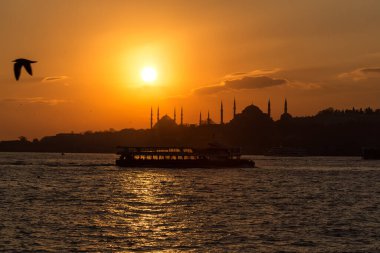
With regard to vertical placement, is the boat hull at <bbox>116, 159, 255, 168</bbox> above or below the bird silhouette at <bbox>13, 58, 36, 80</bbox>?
below

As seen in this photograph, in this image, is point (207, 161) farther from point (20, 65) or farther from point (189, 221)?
point (20, 65)

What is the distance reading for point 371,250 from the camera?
119 ft

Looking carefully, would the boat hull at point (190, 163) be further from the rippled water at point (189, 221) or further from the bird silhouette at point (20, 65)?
the bird silhouette at point (20, 65)

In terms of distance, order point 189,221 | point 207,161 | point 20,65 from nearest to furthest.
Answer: point 20,65 < point 189,221 < point 207,161

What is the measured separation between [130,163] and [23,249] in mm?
119214

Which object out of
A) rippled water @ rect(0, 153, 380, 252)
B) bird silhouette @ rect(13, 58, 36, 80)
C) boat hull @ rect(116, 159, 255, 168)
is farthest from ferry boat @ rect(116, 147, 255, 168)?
bird silhouette @ rect(13, 58, 36, 80)

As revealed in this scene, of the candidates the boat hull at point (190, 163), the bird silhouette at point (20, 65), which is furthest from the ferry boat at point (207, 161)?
the bird silhouette at point (20, 65)

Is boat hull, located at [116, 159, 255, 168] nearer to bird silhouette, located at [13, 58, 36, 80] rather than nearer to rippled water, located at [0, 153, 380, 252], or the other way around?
rippled water, located at [0, 153, 380, 252]

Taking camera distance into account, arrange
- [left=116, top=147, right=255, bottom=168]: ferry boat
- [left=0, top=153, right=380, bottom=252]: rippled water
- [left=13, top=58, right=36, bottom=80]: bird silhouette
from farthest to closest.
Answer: [left=116, top=147, right=255, bottom=168]: ferry boat
[left=0, top=153, right=380, bottom=252]: rippled water
[left=13, top=58, right=36, bottom=80]: bird silhouette

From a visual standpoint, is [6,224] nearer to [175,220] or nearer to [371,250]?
[175,220]

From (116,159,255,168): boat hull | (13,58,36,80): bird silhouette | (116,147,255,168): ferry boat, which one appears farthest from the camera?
(116,147,255,168): ferry boat

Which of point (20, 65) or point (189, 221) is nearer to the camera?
point (20, 65)

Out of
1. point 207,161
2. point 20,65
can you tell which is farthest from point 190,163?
point 20,65

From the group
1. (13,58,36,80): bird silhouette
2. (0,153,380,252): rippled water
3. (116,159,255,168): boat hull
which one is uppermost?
(13,58,36,80): bird silhouette
